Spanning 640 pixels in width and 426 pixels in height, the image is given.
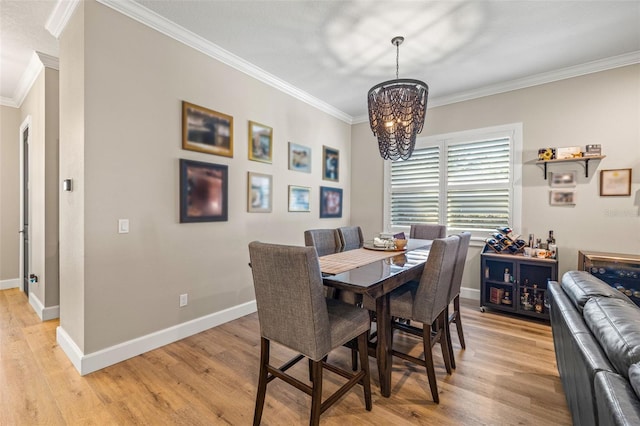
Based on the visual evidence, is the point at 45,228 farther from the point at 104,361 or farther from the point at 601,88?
the point at 601,88

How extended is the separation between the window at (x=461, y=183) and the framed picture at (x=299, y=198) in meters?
1.37

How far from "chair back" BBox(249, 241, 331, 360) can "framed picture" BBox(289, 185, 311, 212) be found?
243 cm

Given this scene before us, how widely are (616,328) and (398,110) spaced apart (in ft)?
6.09

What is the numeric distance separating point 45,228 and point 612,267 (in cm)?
579

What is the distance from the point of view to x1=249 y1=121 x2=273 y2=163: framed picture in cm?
342

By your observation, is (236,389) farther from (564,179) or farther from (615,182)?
(615,182)

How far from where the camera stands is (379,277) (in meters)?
1.69

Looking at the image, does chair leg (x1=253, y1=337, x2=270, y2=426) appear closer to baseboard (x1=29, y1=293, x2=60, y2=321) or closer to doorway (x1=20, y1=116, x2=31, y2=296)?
baseboard (x1=29, y1=293, x2=60, y2=321)

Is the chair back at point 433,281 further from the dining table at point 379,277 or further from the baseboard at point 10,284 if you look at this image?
the baseboard at point 10,284

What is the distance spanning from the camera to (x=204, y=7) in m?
2.40

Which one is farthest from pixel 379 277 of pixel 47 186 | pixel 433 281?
pixel 47 186

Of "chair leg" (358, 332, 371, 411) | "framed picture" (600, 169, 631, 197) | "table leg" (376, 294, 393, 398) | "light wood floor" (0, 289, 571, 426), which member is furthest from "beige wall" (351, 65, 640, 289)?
"chair leg" (358, 332, 371, 411)

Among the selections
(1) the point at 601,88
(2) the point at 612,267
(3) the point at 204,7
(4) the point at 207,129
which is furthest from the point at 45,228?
(1) the point at 601,88

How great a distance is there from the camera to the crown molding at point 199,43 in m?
2.38
